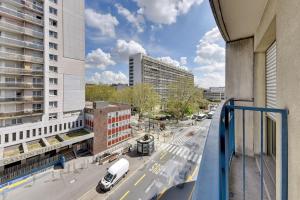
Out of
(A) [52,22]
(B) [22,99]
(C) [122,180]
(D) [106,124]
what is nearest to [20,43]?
(A) [52,22]

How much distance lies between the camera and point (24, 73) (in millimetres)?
11930

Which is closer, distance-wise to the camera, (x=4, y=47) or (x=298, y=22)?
(x=298, y=22)

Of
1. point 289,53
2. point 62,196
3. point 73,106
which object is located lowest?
point 62,196

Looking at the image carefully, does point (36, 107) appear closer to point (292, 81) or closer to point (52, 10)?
point (52, 10)

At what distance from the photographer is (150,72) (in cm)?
4556

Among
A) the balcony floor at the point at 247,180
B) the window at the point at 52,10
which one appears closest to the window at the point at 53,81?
the window at the point at 52,10

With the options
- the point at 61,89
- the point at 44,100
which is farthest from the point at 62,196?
the point at 61,89

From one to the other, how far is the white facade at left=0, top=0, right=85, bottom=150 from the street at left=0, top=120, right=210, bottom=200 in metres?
4.18

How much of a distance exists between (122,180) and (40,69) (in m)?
12.3

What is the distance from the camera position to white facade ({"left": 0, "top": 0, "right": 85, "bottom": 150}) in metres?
11.2

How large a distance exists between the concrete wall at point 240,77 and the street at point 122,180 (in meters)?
4.74

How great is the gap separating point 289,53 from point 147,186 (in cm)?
1038

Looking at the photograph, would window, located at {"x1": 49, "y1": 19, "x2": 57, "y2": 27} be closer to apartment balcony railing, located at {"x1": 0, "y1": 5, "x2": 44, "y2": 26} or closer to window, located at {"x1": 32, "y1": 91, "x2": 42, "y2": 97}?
apartment balcony railing, located at {"x1": 0, "y1": 5, "x2": 44, "y2": 26}

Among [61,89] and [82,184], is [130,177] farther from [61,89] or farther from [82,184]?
[61,89]
